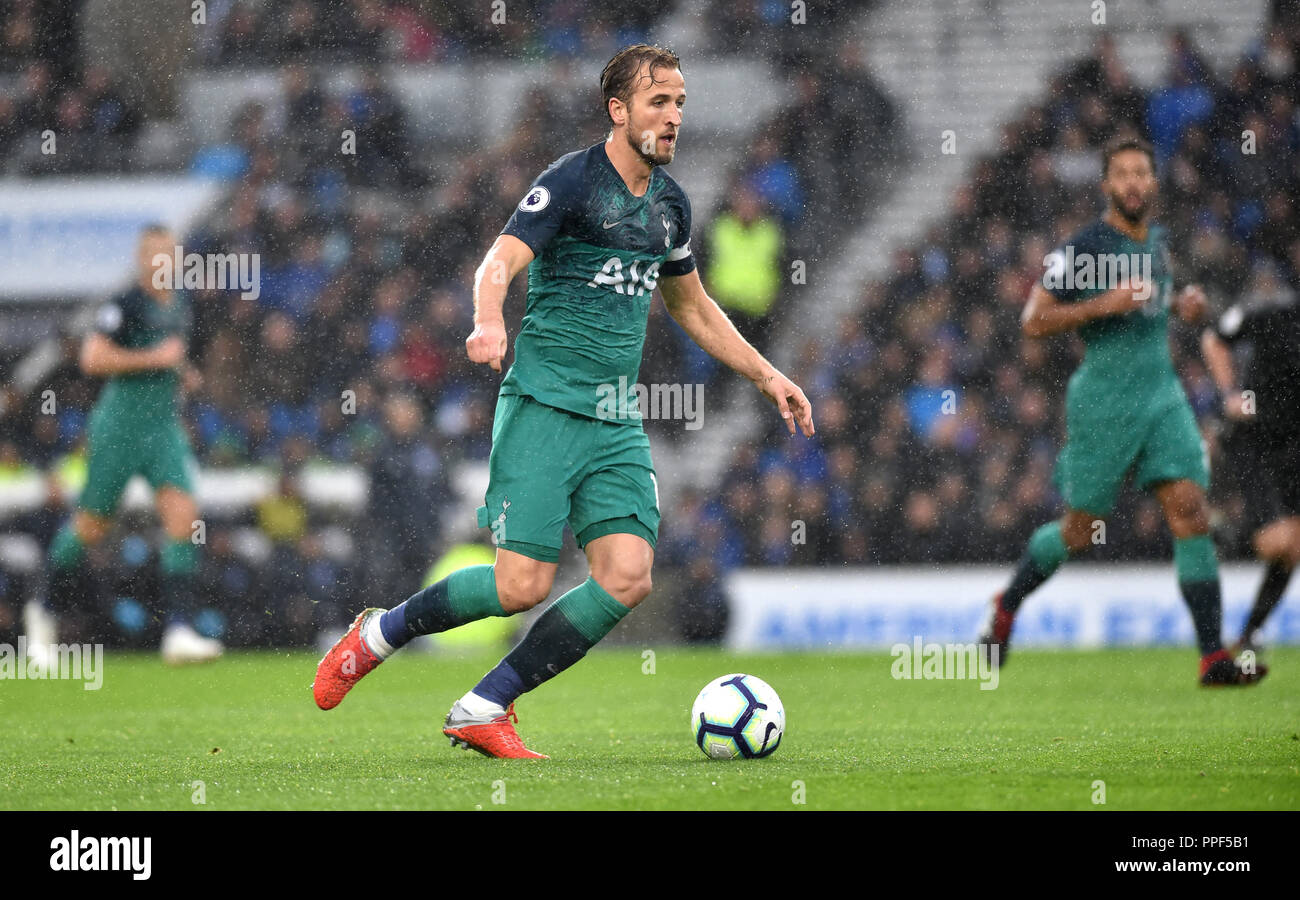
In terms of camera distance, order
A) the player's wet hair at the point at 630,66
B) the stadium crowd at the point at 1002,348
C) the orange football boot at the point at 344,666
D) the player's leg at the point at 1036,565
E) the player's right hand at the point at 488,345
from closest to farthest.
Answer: the player's right hand at the point at 488,345 < the player's wet hair at the point at 630,66 < the orange football boot at the point at 344,666 < the player's leg at the point at 1036,565 < the stadium crowd at the point at 1002,348

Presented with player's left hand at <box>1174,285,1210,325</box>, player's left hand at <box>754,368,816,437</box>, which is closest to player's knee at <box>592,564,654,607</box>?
player's left hand at <box>754,368,816,437</box>

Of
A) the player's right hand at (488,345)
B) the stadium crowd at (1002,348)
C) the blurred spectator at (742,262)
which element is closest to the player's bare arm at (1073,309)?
the player's right hand at (488,345)

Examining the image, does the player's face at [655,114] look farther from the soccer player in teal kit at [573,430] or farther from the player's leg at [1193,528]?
the player's leg at [1193,528]

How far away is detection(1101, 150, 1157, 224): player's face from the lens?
7.88 metres

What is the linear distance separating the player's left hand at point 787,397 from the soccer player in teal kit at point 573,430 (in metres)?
0.08

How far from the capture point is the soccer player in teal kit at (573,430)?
5344 millimetres

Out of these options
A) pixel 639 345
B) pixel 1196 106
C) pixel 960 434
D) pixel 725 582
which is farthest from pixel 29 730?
pixel 1196 106

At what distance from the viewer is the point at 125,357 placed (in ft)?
33.2

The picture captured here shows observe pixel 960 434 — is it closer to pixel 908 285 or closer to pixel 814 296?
pixel 908 285

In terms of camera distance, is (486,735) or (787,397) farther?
(787,397)

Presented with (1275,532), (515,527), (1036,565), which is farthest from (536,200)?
(1275,532)

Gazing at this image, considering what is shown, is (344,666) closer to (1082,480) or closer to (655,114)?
(655,114)

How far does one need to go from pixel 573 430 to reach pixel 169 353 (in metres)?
5.34
